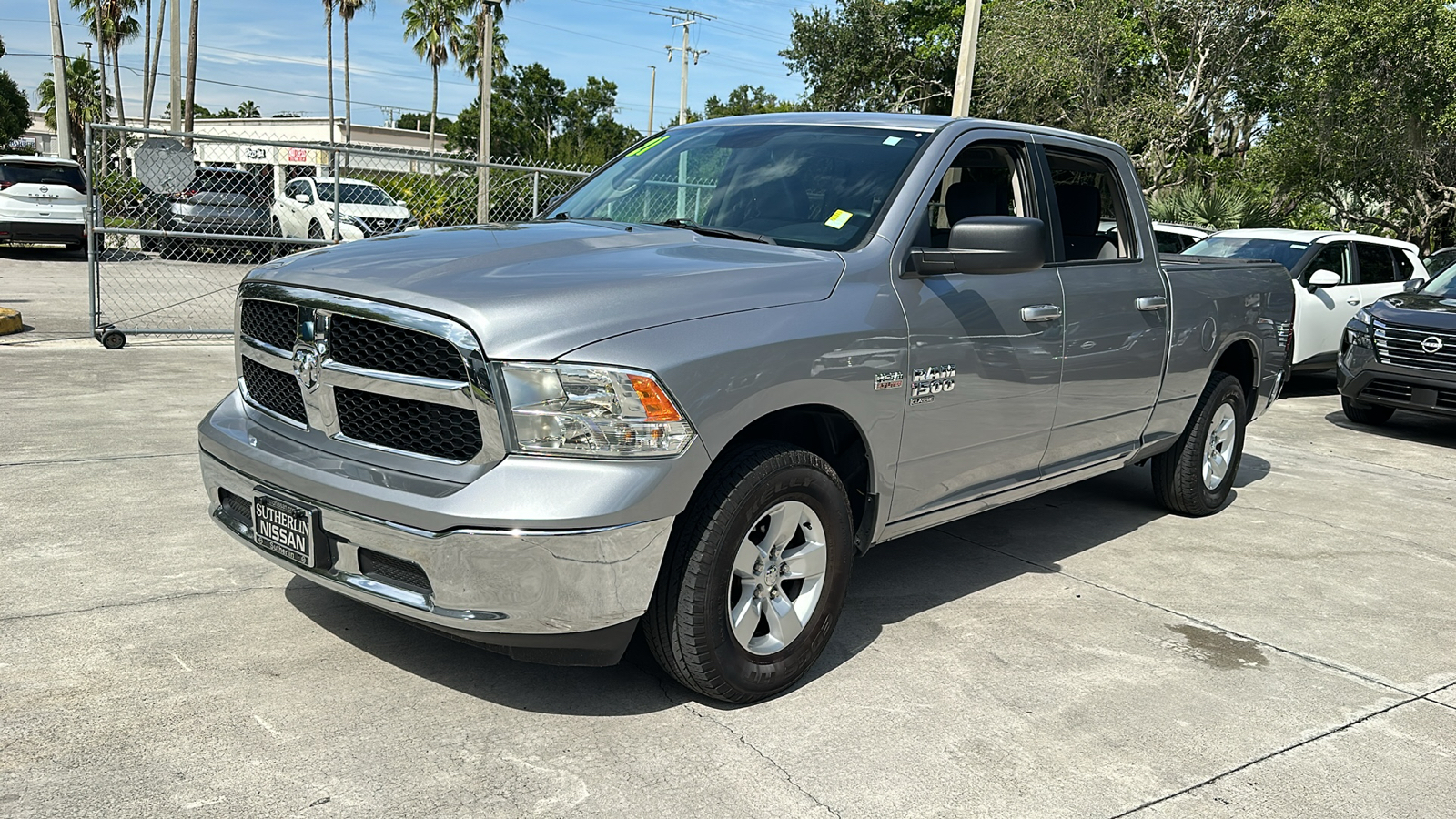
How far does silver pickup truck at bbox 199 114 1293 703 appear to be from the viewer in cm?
314

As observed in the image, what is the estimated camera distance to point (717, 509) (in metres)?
3.38

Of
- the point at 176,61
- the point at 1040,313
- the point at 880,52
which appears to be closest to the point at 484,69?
the point at 176,61

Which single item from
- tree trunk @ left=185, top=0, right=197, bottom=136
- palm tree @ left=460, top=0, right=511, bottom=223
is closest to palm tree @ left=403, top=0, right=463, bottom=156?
palm tree @ left=460, top=0, right=511, bottom=223

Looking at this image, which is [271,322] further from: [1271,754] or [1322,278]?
[1322,278]

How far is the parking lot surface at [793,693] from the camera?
10.3 ft

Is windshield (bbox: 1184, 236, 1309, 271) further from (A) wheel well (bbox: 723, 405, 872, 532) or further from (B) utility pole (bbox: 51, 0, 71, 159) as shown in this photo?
(B) utility pole (bbox: 51, 0, 71, 159)

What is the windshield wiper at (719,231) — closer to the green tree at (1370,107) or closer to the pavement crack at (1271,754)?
the pavement crack at (1271,754)

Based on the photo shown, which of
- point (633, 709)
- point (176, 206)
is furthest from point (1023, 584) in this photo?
point (176, 206)

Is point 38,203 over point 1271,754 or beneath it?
over

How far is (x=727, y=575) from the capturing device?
11.3ft

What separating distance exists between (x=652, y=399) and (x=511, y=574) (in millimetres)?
596

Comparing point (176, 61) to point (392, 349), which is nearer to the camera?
point (392, 349)

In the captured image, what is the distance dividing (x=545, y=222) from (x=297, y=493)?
162cm

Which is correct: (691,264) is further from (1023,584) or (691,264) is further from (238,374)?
(1023,584)
